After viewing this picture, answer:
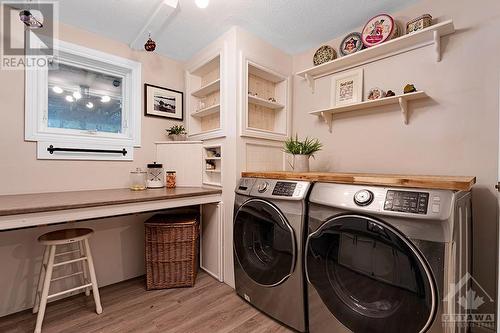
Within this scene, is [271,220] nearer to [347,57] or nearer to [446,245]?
[446,245]

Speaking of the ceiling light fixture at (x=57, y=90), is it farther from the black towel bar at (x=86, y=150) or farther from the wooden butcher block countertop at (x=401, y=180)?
the wooden butcher block countertop at (x=401, y=180)

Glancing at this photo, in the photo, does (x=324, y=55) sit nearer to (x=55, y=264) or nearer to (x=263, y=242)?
(x=263, y=242)

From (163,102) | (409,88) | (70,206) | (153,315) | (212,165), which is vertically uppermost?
(163,102)

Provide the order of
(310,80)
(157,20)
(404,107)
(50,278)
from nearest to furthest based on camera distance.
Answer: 1. (50,278)
2. (404,107)
3. (157,20)
4. (310,80)

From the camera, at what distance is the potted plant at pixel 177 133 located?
2406mm

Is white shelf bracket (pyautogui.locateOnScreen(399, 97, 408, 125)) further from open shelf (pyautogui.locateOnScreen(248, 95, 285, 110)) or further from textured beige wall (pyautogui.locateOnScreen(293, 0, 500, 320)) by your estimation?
open shelf (pyautogui.locateOnScreen(248, 95, 285, 110))

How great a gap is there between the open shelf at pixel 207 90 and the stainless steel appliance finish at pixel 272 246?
1.04m

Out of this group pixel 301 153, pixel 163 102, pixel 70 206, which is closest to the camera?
pixel 70 206

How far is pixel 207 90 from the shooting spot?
7.98ft

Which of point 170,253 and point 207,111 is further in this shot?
point 207,111

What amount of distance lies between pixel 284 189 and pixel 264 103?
3.54 ft

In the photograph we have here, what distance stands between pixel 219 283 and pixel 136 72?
2158 mm

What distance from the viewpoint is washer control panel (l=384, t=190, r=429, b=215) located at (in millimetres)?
966

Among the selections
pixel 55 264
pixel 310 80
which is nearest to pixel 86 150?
pixel 55 264
